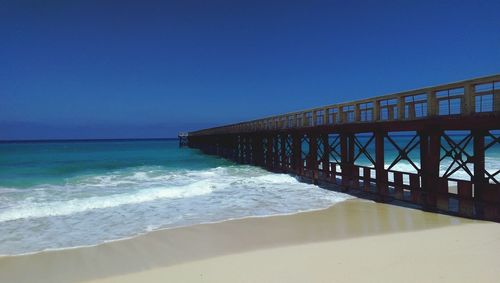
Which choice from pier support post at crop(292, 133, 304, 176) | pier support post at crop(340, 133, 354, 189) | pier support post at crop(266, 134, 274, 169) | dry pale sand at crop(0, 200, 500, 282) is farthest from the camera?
pier support post at crop(266, 134, 274, 169)

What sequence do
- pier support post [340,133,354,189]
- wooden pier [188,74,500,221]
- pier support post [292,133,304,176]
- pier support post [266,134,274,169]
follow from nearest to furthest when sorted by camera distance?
wooden pier [188,74,500,221] < pier support post [340,133,354,189] < pier support post [292,133,304,176] < pier support post [266,134,274,169]

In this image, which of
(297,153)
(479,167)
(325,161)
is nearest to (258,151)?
(297,153)

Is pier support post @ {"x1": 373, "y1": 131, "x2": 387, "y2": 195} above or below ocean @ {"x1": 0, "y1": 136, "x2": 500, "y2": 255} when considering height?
above

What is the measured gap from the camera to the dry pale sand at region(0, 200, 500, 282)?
588cm

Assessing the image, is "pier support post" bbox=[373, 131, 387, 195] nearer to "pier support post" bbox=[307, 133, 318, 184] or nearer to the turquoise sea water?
the turquoise sea water

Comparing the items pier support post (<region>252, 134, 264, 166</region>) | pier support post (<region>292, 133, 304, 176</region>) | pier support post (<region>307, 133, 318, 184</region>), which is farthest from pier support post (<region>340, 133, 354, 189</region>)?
pier support post (<region>252, 134, 264, 166</region>)

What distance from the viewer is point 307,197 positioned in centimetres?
1395

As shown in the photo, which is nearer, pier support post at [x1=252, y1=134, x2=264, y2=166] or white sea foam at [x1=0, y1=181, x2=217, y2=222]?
white sea foam at [x1=0, y1=181, x2=217, y2=222]

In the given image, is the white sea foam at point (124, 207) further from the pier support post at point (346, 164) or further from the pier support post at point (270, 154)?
the pier support post at point (270, 154)

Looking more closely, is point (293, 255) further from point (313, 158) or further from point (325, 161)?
point (313, 158)

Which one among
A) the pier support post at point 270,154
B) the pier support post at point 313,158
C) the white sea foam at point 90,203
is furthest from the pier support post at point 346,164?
the pier support post at point 270,154

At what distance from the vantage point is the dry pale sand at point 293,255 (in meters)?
5.88

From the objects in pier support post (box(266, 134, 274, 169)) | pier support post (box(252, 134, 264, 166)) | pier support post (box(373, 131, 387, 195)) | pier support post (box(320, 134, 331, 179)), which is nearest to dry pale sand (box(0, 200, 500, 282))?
pier support post (box(373, 131, 387, 195))

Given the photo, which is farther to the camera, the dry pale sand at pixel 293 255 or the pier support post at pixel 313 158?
the pier support post at pixel 313 158
